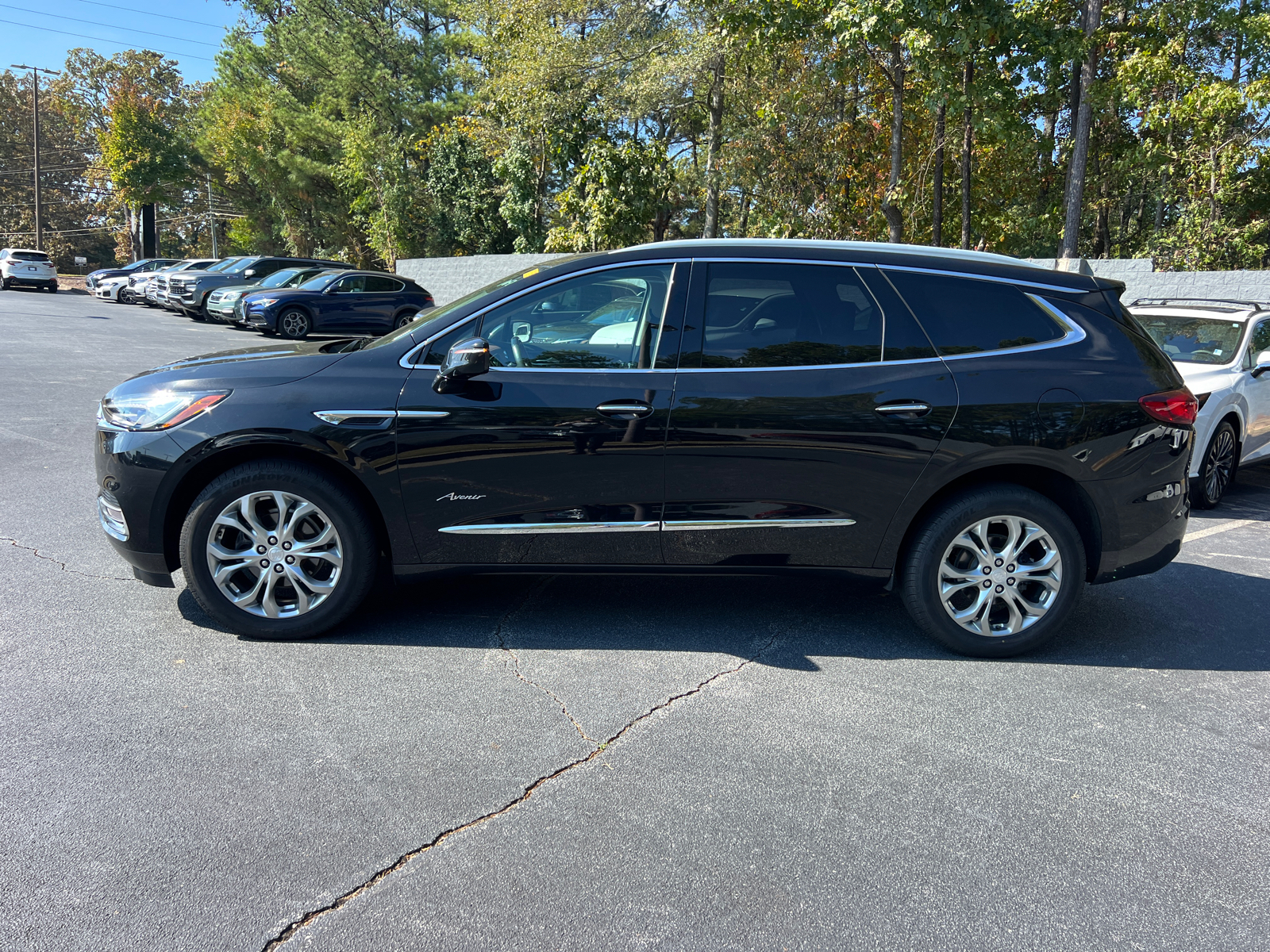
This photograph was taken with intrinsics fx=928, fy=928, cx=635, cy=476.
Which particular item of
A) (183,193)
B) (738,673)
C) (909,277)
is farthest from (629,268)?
(183,193)

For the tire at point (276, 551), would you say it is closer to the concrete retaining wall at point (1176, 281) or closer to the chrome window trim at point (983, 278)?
the chrome window trim at point (983, 278)

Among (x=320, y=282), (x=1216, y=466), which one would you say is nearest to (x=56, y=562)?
(x=1216, y=466)

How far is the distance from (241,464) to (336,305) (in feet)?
58.2

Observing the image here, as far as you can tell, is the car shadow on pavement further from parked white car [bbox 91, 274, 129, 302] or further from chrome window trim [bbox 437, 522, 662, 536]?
parked white car [bbox 91, 274, 129, 302]

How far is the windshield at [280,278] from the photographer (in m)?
22.7

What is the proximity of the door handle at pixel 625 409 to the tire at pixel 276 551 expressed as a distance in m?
1.19

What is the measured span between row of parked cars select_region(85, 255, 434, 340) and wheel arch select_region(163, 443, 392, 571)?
17337 millimetres

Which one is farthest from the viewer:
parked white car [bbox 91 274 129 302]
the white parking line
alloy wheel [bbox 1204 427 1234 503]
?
parked white car [bbox 91 274 129 302]

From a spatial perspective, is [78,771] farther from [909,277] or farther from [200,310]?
[200,310]

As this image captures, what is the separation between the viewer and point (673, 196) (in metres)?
25.1

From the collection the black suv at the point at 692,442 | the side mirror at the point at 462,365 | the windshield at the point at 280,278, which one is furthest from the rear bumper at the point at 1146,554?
the windshield at the point at 280,278

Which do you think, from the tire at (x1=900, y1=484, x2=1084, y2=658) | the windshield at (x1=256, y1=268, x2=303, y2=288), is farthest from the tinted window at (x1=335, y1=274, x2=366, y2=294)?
the tire at (x1=900, y1=484, x2=1084, y2=658)

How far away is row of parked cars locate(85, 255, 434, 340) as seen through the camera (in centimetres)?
2045

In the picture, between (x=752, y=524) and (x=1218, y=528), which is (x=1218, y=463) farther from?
(x=752, y=524)
